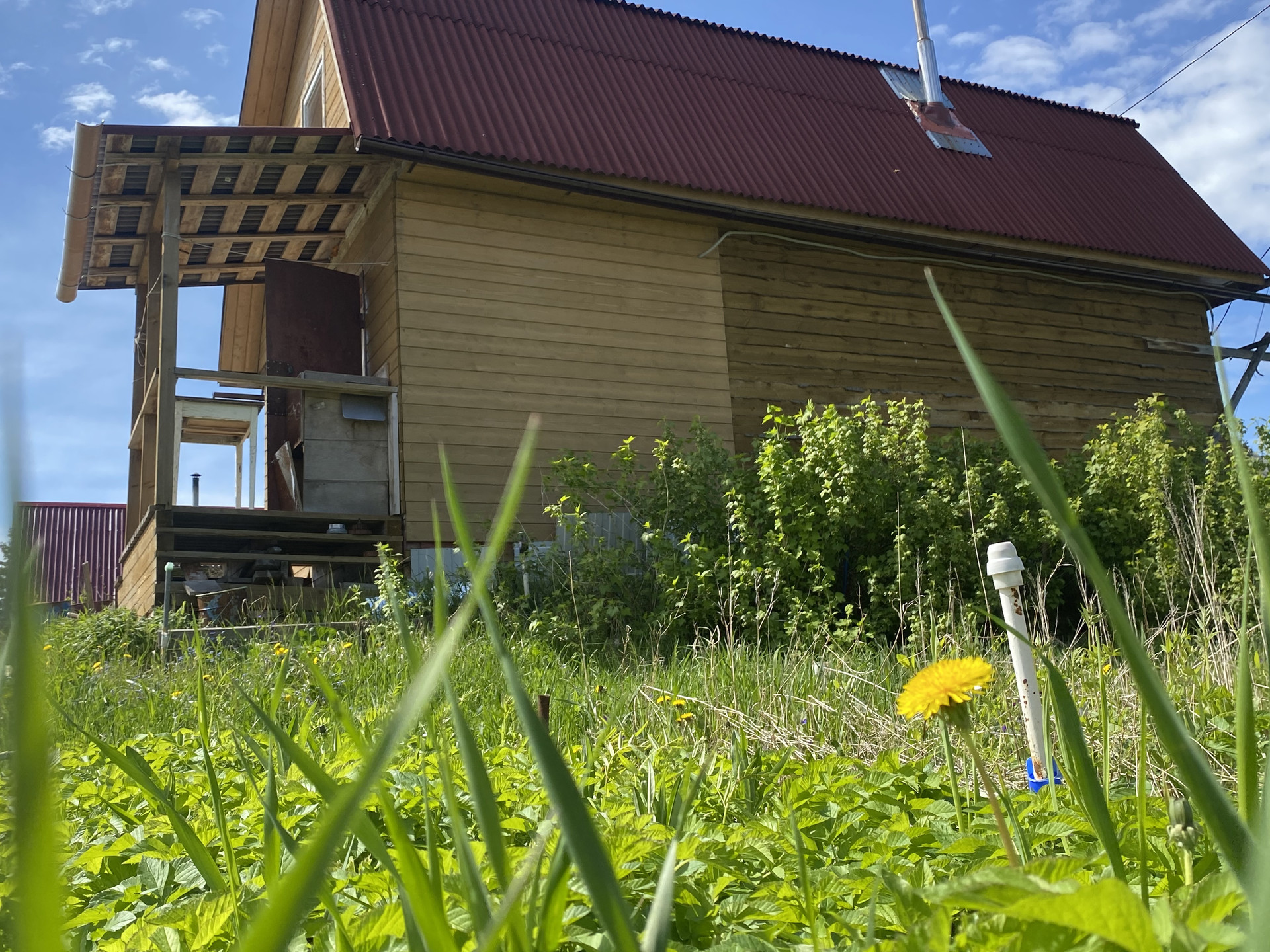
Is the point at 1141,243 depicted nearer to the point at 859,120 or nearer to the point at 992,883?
the point at 859,120

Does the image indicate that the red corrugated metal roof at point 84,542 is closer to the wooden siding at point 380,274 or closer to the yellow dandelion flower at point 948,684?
the wooden siding at point 380,274

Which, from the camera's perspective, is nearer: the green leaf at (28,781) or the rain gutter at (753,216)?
the green leaf at (28,781)

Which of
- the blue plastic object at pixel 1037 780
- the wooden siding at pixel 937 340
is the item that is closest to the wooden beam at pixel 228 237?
the wooden siding at pixel 937 340

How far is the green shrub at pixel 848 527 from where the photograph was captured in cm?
721

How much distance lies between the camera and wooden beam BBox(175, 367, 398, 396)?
26.6ft

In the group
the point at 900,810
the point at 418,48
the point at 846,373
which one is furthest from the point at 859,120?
the point at 900,810

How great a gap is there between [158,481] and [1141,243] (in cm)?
1126

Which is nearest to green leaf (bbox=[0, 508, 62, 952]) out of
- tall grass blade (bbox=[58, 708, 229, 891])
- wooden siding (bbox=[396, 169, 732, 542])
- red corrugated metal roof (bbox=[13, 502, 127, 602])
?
tall grass blade (bbox=[58, 708, 229, 891])

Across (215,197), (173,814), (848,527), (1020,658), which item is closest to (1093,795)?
(173,814)

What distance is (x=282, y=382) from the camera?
27.3 feet

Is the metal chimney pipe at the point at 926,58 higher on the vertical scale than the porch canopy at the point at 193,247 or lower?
higher

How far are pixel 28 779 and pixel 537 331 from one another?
30.6ft

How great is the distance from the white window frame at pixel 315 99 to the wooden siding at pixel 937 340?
15.0ft

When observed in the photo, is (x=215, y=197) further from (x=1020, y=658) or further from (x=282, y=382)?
(x=1020, y=658)
